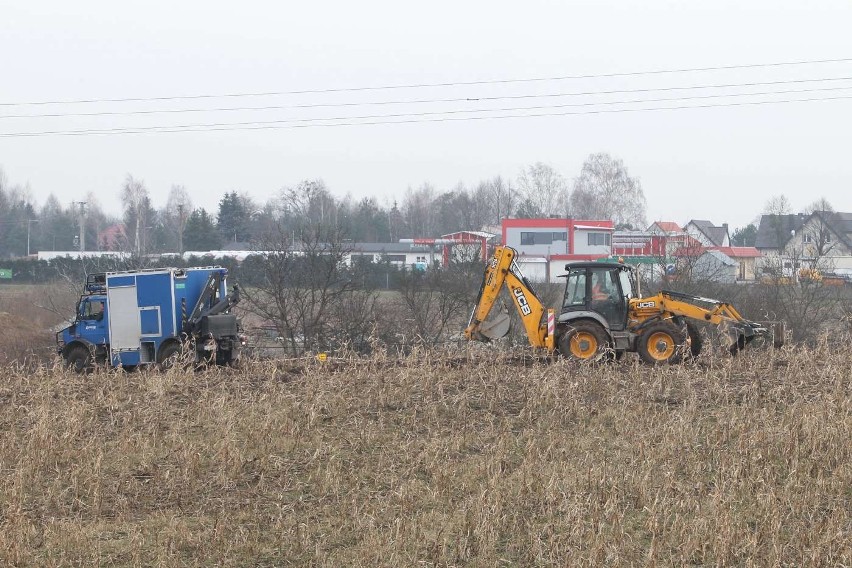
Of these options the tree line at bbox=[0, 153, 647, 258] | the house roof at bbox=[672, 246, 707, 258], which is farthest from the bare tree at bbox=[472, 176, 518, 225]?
the house roof at bbox=[672, 246, 707, 258]

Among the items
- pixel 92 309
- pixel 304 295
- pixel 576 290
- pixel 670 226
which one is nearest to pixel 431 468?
pixel 576 290

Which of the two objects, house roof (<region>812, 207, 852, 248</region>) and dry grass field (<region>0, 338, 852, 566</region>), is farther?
house roof (<region>812, 207, 852, 248</region>)

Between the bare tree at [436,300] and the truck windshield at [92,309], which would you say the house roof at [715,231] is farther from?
the truck windshield at [92,309]

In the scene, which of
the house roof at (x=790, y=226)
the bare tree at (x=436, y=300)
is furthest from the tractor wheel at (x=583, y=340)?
the house roof at (x=790, y=226)

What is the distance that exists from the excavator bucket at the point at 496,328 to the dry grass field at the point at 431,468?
3.13 m

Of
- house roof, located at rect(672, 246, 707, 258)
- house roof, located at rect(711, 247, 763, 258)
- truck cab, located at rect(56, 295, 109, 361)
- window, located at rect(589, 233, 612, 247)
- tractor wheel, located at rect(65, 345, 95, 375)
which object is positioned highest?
window, located at rect(589, 233, 612, 247)

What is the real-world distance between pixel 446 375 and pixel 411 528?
→ 778 centimetres

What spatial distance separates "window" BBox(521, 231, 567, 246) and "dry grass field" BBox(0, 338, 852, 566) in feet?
181

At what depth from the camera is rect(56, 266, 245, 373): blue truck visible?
82.0ft

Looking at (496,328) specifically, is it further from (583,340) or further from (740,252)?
(740,252)

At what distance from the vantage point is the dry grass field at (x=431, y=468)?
8398mm

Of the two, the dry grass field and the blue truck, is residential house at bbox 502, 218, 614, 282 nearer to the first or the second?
the blue truck

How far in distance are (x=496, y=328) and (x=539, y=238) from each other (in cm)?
5278

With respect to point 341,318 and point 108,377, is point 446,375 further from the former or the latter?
point 341,318
